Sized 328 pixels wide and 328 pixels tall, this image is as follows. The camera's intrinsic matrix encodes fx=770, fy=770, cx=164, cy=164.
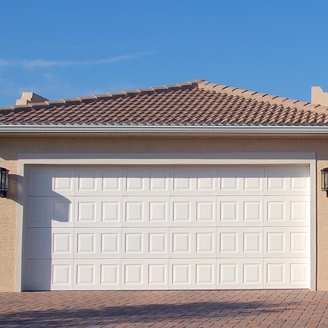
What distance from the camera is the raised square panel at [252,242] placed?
14148mm

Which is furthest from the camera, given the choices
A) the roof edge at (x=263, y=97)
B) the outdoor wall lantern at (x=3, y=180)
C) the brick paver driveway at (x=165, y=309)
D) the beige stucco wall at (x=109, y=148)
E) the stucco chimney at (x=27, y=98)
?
the stucco chimney at (x=27, y=98)

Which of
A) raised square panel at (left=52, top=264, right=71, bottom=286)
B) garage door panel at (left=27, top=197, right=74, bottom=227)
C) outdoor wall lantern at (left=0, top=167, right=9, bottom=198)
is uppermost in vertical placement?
outdoor wall lantern at (left=0, top=167, right=9, bottom=198)

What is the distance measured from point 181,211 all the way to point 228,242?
1.04m

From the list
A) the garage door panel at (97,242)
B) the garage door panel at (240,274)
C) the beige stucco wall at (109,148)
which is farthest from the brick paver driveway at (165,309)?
the beige stucco wall at (109,148)

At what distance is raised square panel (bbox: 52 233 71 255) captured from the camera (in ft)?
46.6

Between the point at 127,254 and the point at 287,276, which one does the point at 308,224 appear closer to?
the point at 287,276

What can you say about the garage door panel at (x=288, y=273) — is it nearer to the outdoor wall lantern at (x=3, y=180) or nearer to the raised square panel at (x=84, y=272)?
the raised square panel at (x=84, y=272)

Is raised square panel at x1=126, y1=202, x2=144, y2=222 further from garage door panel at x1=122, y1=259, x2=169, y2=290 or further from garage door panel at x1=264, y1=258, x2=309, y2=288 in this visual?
garage door panel at x1=264, y1=258, x2=309, y2=288

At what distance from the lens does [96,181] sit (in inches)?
563

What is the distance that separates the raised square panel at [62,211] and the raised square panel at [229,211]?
9.27 ft

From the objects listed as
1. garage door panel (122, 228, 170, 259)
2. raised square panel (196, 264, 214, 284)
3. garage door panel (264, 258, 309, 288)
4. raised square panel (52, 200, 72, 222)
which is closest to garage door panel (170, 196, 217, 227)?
garage door panel (122, 228, 170, 259)

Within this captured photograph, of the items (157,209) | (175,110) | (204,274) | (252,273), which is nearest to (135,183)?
(157,209)

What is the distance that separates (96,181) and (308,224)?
398 centimetres

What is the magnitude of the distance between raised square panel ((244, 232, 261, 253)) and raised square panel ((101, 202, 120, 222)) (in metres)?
2.40
